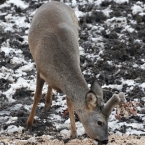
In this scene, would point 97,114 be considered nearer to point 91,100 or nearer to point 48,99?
point 91,100

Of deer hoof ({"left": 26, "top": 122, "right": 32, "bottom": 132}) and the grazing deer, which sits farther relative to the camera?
deer hoof ({"left": 26, "top": 122, "right": 32, "bottom": 132})

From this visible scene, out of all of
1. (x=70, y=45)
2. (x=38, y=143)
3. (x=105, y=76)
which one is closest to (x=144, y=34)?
(x=105, y=76)

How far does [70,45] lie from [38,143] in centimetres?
137

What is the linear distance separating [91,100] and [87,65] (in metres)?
2.91

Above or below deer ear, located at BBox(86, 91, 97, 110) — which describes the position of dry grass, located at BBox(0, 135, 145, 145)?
below

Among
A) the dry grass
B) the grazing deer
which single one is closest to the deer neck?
the grazing deer

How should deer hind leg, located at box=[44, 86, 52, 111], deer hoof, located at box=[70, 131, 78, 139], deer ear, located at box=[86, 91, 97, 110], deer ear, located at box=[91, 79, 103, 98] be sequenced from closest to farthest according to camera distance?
deer ear, located at box=[86, 91, 97, 110], deer ear, located at box=[91, 79, 103, 98], deer hoof, located at box=[70, 131, 78, 139], deer hind leg, located at box=[44, 86, 52, 111]

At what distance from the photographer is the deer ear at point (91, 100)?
512cm

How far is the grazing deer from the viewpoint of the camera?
5.20 m

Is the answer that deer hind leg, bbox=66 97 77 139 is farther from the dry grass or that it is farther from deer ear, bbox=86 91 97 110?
deer ear, bbox=86 91 97 110

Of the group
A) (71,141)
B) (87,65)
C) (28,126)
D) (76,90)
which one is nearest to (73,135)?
(71,141)

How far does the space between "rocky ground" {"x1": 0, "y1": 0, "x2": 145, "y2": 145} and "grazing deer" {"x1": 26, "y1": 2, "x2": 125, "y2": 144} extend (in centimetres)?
27

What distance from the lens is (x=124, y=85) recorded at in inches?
295

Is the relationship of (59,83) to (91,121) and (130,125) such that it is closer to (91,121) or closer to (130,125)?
(91,121)
